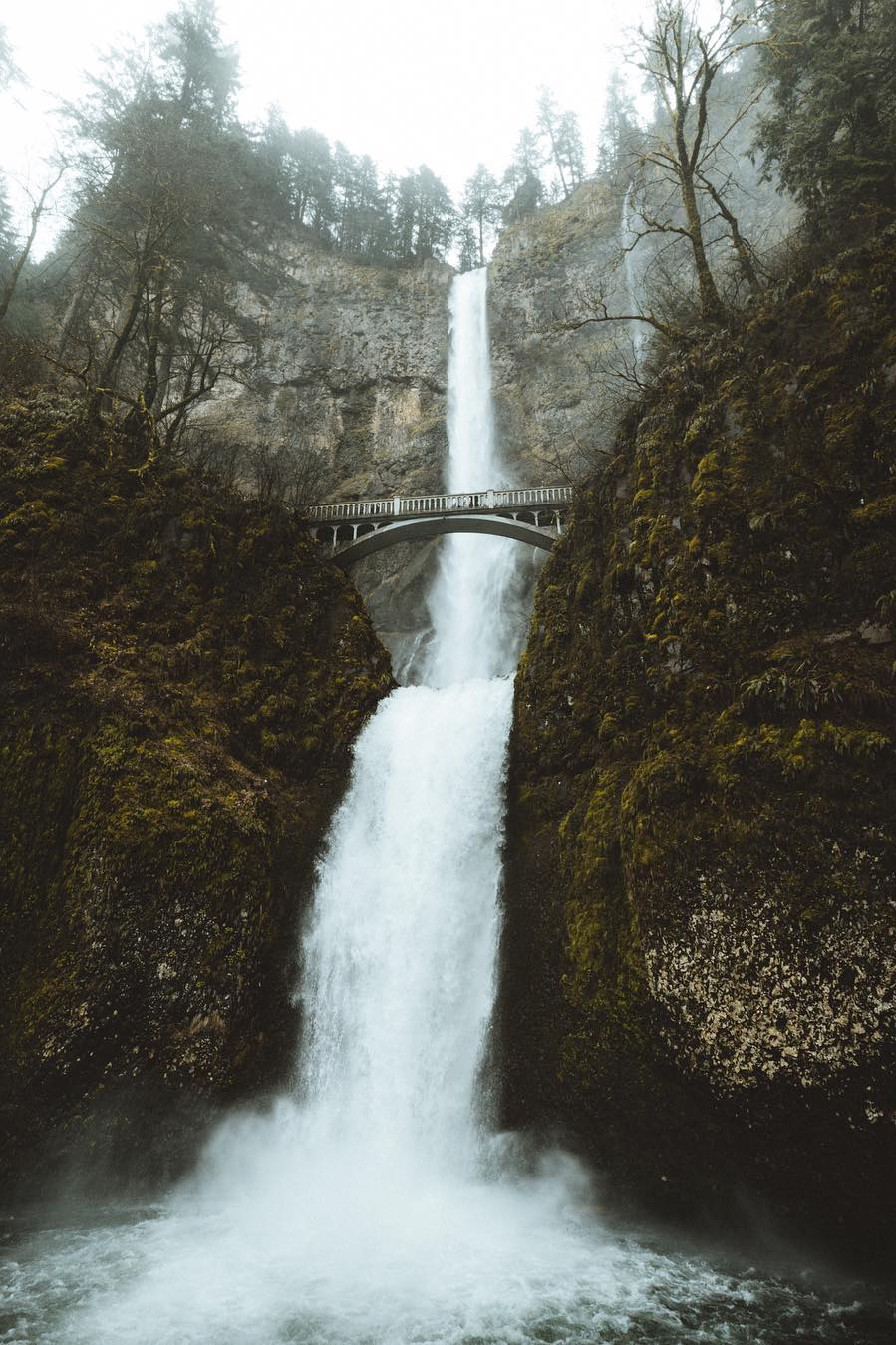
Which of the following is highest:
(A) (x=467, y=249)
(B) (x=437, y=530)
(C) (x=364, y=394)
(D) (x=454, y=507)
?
(A) (x=467, y=249)

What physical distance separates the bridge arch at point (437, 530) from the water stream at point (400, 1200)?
9.46 metres

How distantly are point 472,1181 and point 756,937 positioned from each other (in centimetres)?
435

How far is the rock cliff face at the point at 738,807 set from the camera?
5.61m

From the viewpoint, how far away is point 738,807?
6.56 metres

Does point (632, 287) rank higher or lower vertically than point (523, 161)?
lower

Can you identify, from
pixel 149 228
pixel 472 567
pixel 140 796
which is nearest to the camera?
pixel 140 796

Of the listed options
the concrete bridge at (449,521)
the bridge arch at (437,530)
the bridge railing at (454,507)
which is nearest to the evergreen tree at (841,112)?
the bridge railing at (454,507)

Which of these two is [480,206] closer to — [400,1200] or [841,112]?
[841,112]

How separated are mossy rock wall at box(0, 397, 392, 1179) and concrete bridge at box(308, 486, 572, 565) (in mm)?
7913

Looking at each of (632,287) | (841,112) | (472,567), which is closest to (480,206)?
(632,287)

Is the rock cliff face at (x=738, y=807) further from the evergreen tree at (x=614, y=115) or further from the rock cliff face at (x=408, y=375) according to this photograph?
the evergreen tree at (x=614, y=115)

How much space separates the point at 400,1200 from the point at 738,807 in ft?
18.1

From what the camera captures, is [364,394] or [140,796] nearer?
[140,796]

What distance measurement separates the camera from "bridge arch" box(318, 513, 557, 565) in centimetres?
2077
